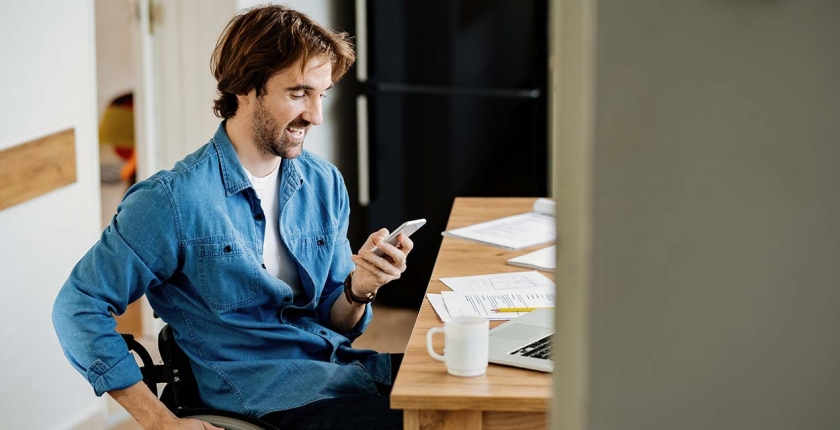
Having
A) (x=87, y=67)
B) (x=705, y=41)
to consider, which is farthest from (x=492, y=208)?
(x=705, y=41)

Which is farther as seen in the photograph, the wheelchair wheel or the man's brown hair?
the man's brown hair

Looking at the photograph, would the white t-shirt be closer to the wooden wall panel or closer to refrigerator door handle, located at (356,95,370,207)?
the wooden wall panel

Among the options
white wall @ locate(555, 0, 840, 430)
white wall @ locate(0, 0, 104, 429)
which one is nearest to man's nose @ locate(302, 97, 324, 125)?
white wall @ locate(0, 0, 104, 429)

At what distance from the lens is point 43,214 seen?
2611 millimetres

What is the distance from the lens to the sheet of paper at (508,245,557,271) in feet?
6.98

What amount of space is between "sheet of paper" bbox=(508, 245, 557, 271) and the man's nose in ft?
1.80

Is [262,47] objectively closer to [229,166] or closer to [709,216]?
[229,166]

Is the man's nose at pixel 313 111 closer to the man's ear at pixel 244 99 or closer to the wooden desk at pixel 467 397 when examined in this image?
the man's ear at pixel 244 99

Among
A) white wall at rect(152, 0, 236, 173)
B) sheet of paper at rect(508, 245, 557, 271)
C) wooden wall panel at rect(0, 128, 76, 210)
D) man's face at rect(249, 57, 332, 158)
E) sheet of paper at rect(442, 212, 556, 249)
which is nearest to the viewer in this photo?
man's face at rect(249, 57, 332, 158)

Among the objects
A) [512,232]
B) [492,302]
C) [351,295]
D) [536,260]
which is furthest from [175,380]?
[512,232]

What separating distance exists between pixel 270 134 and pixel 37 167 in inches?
38.6

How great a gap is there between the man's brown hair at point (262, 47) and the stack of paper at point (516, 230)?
2.10 feet

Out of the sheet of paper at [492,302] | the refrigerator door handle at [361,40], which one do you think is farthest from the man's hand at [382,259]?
the refrigerator door handle at [361,40]

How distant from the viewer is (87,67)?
2.74 meters
